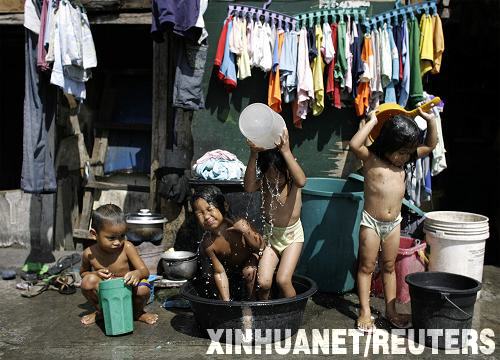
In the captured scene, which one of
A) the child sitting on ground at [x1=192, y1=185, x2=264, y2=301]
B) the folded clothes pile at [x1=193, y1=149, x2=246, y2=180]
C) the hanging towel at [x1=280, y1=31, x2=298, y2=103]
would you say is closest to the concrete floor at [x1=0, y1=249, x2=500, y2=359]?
the child sitting on ground at [x1=192, y1=185, x2=264, y2=301]

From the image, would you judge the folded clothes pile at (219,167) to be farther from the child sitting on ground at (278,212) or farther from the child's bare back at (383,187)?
the child's bare back at (383,187)

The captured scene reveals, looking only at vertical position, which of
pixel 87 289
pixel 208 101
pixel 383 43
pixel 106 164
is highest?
pixel 383 43

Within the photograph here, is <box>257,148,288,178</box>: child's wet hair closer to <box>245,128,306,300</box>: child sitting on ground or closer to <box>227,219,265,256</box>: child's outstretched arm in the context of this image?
<box>245,128,306,300</box>: child sitting on ground

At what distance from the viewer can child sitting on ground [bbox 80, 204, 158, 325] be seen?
4191mm

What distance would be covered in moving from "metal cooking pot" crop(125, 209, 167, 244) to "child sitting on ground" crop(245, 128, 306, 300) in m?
1.61

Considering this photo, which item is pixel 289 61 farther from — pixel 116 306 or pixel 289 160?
pixel 116 306

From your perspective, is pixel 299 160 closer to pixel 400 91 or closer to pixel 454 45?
pixel 400 91

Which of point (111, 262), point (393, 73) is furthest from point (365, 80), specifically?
point (111, 262)

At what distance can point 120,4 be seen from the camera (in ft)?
20.2

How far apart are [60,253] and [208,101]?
8.67 ft

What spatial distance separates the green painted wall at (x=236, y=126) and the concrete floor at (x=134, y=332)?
5.55 feet

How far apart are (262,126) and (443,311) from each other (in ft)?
6.30

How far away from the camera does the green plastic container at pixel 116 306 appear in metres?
4.02

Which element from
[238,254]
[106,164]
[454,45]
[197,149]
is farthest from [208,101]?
[454,45]
